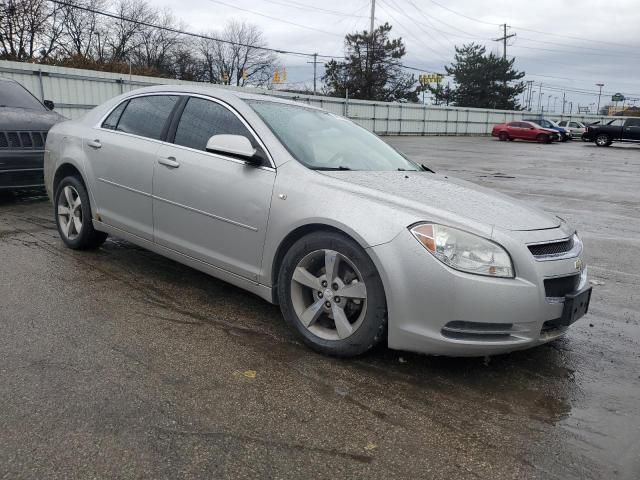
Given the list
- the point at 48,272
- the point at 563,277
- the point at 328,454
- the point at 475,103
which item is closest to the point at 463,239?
the point at 563,277

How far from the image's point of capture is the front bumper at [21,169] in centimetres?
727

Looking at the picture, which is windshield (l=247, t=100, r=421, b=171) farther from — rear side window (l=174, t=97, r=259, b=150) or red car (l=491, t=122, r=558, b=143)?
red car (l=491, t=122, r=558, b=143)

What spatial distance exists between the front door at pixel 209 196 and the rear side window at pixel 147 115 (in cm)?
23

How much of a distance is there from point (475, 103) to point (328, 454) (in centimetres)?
7429

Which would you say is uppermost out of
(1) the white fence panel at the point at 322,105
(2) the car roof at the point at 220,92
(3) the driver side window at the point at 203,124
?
(1) the white fence panel at the point at 322,105

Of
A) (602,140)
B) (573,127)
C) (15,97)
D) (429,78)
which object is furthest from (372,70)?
(15,97)

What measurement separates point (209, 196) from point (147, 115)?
1.27 metres

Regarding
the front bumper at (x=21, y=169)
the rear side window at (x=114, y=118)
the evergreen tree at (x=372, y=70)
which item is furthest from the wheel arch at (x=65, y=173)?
the evergreen tree at (x=372, y=70)

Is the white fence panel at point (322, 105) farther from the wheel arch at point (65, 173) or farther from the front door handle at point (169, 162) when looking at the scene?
the front door handle at point (169, 162)

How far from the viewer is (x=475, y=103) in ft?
235

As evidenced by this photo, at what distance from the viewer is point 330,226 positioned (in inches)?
Result: 127

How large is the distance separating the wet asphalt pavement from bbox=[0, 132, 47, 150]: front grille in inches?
140

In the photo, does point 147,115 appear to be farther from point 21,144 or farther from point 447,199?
point 21,144

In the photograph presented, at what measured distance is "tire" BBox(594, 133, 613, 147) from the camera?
115 ft
